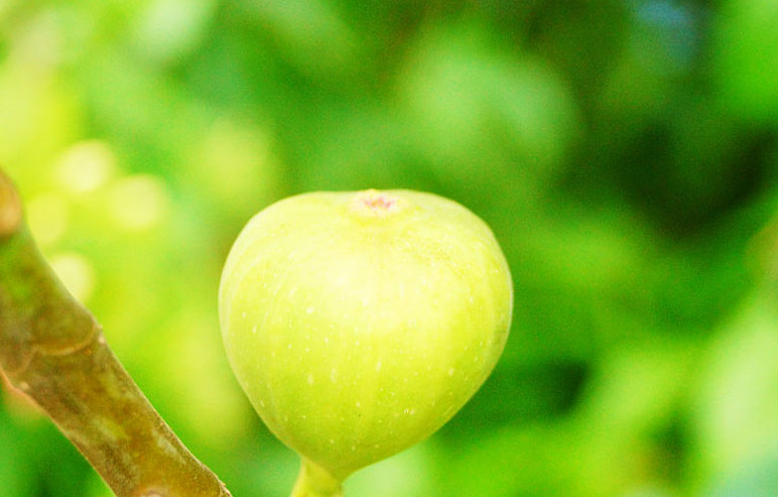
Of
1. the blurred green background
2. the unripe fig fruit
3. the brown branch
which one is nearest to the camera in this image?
the brown branch

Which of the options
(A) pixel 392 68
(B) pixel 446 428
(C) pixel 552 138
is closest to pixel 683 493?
(B) pixel 446 428

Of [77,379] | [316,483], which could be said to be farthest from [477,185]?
[77,379]

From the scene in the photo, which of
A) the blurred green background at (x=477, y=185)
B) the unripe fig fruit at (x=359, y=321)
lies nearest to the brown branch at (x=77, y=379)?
the unripe fig fruit at (x=359, y=321)

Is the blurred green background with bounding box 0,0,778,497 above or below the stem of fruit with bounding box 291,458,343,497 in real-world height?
→ below

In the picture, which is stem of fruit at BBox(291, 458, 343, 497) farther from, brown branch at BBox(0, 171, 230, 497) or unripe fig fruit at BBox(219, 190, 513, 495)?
brown branch at BBox(0, 171, 230, 497)

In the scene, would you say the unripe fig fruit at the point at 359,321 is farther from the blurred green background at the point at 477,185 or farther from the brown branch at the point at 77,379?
the blurred green background at the point at 477,185

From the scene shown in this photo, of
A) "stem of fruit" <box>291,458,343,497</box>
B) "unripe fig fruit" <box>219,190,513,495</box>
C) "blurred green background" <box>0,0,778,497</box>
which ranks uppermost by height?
"unripe fig fruit" <box>219,190,513,495</box>

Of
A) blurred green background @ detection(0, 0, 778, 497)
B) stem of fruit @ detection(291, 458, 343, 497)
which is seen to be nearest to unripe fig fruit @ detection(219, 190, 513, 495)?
stem of fruit @ detection(291, 458, 343, 497)
